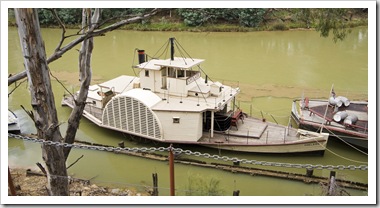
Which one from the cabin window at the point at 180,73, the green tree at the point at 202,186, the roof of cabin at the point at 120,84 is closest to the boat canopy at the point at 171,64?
the cabin window at the point at 180,73

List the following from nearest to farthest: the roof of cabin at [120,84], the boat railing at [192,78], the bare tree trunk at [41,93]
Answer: the bare tree trunk at [41,93]
the boat railing at [192,78]
the roof of cabin at [120,84]

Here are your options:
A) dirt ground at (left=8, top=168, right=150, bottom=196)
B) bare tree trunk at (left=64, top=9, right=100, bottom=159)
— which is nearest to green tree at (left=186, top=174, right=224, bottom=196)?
dirt ground at (left=8, top=168, right=150, bottom=196)

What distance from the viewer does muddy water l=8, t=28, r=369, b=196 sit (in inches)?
315

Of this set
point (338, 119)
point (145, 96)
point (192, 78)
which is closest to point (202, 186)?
point (145, 96)

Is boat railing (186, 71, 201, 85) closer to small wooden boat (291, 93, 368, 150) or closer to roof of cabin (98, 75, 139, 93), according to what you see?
roof of cabin (98, 75, 139, 93)

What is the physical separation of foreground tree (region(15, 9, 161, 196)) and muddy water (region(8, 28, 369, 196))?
2.66 metres

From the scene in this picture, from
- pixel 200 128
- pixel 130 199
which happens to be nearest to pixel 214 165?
pixel 200 128

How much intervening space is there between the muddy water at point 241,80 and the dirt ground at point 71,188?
0.48 m

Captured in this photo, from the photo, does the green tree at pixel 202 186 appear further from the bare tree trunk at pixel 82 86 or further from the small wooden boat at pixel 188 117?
the bare tree trunk at pixel 82 86

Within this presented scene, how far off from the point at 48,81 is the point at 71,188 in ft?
12.0

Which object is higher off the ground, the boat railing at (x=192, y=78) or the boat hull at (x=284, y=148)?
the boat railing at (x=192, y=78)

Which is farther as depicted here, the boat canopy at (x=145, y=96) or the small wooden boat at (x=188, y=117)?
the boat canopy at (x=145, y=96)

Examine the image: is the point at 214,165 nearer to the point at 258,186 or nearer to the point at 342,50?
the point at 258,186

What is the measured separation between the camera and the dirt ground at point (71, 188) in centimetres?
665
